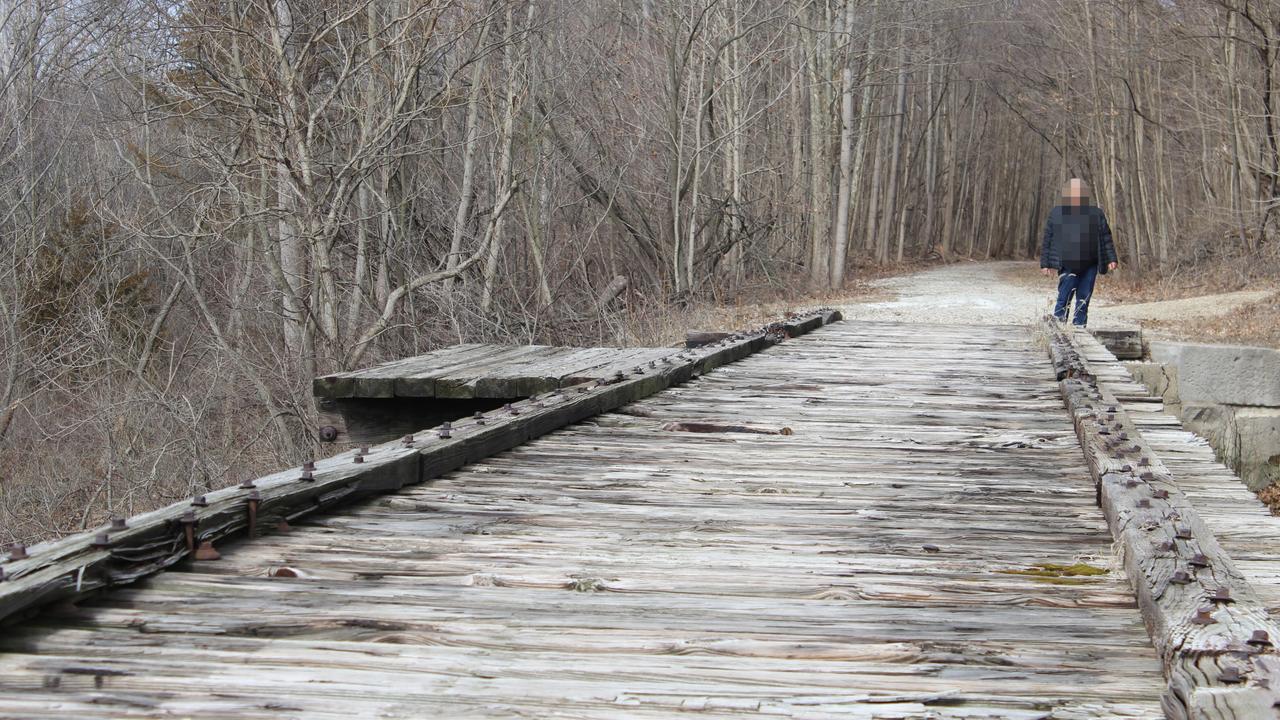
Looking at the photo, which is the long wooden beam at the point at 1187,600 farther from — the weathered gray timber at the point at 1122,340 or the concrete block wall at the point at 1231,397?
the concrete block wall at the point at 1231,397

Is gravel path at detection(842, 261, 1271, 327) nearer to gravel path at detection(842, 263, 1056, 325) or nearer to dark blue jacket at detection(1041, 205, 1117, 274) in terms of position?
gravel path at detection(842, 263, 1056, 325)

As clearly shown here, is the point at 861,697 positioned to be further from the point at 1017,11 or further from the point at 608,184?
the point at 1017,11

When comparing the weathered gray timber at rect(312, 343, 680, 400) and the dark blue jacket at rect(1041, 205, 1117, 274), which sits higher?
the dark blue jacket at rect(1041, 205, 1117, 274)

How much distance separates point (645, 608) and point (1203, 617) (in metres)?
1.02

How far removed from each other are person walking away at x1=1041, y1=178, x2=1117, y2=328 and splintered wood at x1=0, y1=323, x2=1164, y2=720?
26.4ft

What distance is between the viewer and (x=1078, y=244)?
11734 millimetres

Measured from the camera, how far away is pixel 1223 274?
22.2 m

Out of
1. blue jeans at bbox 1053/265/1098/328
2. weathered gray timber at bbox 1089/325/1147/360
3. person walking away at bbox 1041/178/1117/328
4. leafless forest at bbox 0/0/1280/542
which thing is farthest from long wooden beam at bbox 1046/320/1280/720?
leafless forest at bbox 0/0/1280/542

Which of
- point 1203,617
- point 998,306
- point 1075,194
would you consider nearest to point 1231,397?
point 1075,194

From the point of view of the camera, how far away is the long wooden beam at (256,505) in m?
2.33

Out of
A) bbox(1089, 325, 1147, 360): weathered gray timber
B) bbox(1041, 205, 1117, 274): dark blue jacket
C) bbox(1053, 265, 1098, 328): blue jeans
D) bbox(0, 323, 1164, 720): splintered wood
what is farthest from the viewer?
bbox(1053, 265, 1098, 328): blue jeans

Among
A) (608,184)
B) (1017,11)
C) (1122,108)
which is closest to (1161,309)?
(608,184)

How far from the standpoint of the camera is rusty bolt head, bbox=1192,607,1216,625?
2.11m

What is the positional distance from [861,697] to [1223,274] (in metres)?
22.7
